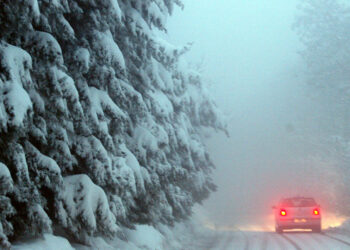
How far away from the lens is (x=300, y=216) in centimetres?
2245

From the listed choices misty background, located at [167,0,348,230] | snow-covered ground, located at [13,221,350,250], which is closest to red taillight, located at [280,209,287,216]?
snow-covered ground, located at [13,221,350,250]

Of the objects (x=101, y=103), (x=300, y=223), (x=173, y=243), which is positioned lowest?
(x=173, y=243)

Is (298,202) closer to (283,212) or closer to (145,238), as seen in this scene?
(283,212)

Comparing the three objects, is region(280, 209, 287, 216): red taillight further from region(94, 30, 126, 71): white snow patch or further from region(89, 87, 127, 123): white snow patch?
region(94, 30, 126, 71): white snow patch

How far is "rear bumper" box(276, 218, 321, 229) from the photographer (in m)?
22.2

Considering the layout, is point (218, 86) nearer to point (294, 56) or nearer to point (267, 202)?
point (294, 56)

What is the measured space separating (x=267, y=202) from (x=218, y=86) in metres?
32.3

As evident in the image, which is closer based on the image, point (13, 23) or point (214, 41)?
point (13, 23)

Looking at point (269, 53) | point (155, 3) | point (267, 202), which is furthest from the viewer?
point (269, 53)

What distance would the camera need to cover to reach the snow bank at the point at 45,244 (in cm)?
849

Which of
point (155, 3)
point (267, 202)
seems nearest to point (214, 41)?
point (267, 202)

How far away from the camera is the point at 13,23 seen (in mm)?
7973

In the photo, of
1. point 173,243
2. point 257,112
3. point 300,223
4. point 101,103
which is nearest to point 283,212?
point 300,223

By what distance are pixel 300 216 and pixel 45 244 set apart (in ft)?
50.8
